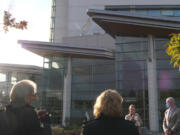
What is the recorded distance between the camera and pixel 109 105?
9.03 feet

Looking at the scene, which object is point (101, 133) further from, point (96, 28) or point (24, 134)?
point (96, 28)

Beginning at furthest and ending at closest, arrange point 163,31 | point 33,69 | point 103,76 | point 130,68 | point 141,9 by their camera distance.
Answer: point 33,69 → point 141,9 → point 103,76 → point 130,68 → point 163,31

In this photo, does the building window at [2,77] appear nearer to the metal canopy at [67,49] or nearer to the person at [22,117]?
the metal canopy at [67,49]

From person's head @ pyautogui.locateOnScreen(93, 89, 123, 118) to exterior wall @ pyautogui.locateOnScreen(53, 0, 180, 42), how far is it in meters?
27.2

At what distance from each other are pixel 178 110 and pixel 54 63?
777 inches

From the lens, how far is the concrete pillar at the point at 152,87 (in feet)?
60.2

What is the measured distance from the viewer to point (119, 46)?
2100 cm

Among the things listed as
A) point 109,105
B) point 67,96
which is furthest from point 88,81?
point 109,105

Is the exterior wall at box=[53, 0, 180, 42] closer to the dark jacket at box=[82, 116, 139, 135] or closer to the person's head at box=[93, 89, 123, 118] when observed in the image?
the person's head at box=[93, 89, 123, 118]

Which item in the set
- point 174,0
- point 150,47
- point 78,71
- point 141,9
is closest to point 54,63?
point 78,71

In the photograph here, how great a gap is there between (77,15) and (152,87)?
1649 cm

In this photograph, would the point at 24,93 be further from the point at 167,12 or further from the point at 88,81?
the point at 167,12

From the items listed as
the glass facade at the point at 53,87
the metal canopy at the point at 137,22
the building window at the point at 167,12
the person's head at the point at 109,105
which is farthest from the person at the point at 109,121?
the building window at the point at 167,12

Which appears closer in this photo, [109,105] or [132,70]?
[109,105]
